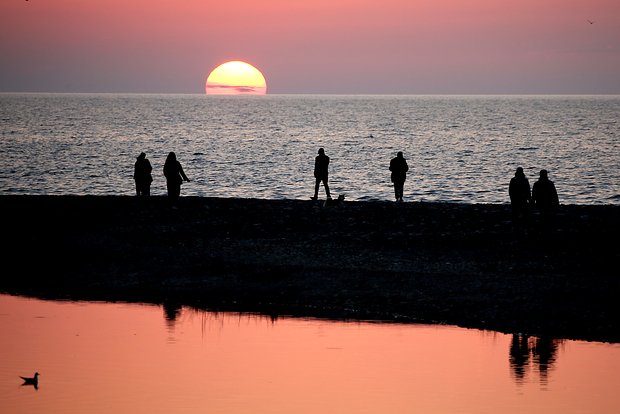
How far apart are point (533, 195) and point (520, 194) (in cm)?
36

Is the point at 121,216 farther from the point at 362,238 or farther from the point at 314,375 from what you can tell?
the point at 314,375

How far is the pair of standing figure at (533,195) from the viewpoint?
29.6m

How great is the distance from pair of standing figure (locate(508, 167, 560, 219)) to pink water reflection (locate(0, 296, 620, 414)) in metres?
9.20

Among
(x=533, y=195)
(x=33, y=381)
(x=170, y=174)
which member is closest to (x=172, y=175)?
(x=170, y=174)

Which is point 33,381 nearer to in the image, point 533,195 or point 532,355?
point 532,355

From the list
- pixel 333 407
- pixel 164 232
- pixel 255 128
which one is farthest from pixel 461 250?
pixel 255 128

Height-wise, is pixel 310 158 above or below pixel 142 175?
Result: above

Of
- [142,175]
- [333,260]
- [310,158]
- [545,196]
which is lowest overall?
[333,260]

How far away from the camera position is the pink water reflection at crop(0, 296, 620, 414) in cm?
1611

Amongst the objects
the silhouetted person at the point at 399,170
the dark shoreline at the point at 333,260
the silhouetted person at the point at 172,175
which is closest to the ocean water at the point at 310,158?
the silhouetted person at the point at 399,170

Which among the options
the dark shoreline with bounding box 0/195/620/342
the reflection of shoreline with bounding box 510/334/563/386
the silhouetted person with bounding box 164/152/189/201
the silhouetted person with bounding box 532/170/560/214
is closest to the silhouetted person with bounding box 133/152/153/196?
the dark shoreline with bounding box 0/195/620/342

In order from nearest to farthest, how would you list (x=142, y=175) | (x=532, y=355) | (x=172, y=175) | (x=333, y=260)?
(x=532, y=355) < (x=333, y=260) < (x=172, y=175) < (x=142, y=175)

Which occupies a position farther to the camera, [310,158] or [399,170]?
[310,158]

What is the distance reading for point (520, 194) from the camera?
29.8 metres
